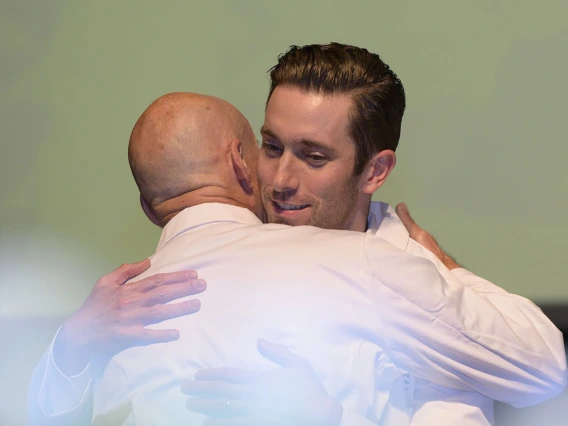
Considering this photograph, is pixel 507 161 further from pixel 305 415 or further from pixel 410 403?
pixel 305 415

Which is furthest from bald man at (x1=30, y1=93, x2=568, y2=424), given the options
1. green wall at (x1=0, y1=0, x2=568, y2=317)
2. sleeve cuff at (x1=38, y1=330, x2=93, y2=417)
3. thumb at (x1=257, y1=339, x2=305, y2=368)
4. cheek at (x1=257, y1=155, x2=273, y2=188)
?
green wall at (x1=0, y1=0, x2=568, y2=317)

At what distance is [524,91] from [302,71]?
1.09 meters

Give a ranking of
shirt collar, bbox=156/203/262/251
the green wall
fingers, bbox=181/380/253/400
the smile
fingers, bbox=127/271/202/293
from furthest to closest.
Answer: the green wall → the smile → shirt collar, bbox=156/203/262/251 → fingers, bbox=127/271/202/293 → fingers, bbox=181/380/253/400

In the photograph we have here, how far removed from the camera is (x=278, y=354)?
1788mm

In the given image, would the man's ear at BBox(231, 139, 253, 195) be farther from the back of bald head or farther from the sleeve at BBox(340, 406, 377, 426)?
the sleeve at BBox(340, 406, 377, 426)

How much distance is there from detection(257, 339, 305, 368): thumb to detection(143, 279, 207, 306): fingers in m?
0.17

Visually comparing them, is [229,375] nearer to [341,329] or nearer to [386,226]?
[341,329]

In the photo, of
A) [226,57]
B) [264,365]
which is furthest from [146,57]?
[264,365]

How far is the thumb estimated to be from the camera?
1.79 metres

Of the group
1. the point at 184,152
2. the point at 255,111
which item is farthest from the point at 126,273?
the point at 255,111

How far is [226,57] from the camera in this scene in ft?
10.0

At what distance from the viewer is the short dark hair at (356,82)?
83.0 inches

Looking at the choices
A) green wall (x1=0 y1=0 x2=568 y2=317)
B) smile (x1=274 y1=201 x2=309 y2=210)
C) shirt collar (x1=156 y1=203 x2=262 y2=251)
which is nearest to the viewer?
shirt collar (x1=156 y1=203 x2=262 y2=251)

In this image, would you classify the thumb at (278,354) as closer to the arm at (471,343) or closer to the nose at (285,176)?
the arm at (471,343)
